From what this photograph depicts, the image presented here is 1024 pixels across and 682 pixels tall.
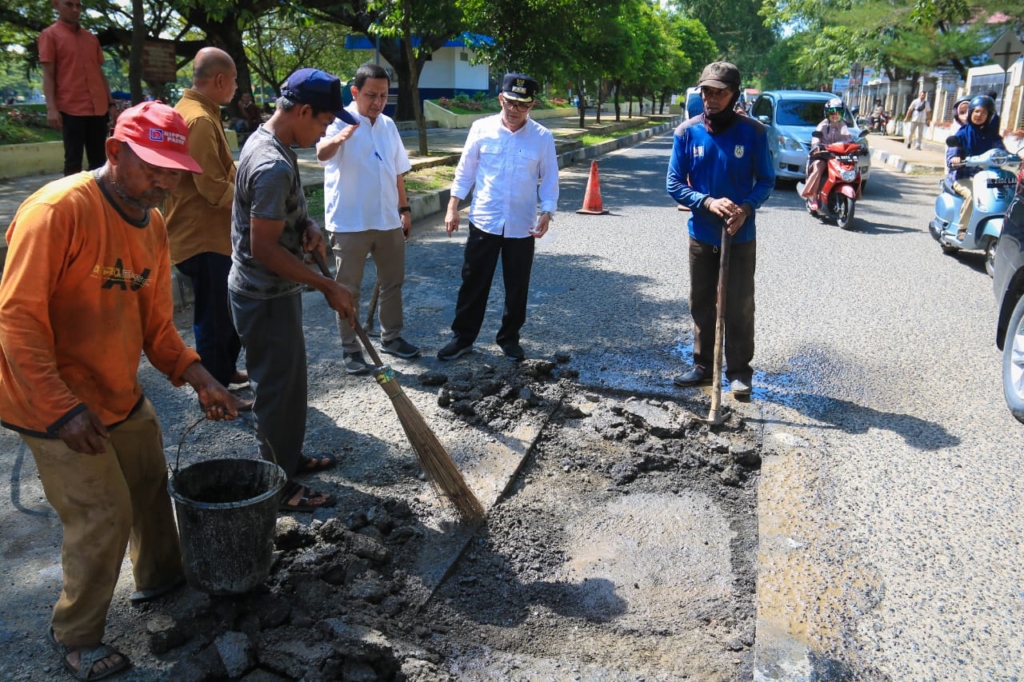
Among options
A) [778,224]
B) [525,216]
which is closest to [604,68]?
[778,224]

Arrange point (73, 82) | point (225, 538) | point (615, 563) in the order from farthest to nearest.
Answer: point (73, 82) → point (615, 563) → point (225, 538)

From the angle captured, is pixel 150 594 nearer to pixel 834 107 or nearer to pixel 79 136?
pixel 79 136

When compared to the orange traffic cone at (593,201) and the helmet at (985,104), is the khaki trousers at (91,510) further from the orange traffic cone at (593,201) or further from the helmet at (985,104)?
the helmet at (985,104)

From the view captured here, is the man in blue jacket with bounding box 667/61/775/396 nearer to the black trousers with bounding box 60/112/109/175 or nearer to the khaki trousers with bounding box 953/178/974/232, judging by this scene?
the khaki trousers with bounding box 953/178/974/232

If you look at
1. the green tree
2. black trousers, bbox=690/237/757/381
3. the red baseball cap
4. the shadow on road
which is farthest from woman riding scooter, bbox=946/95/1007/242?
the green tree

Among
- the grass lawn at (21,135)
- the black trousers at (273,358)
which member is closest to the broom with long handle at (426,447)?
the black trousers at (273,358)

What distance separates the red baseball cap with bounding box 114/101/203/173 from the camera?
2.35 meters

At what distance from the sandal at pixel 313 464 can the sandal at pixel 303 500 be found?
270 mm

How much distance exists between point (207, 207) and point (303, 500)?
1807mm

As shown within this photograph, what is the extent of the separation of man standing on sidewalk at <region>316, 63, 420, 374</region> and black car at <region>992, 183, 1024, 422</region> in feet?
12.7

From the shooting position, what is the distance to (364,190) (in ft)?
16.6

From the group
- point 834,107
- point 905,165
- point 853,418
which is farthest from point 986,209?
point 905,165

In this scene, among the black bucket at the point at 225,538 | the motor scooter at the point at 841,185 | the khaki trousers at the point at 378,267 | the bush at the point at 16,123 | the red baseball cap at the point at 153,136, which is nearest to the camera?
the red baseball cap at the point at 153,136

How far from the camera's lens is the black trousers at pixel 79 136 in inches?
305
